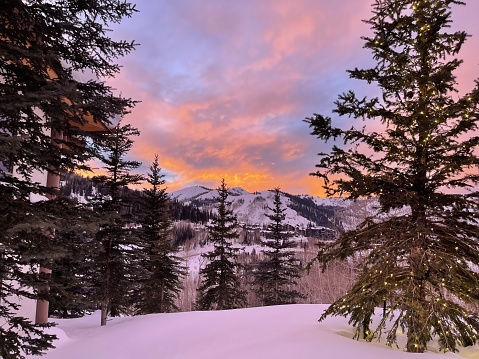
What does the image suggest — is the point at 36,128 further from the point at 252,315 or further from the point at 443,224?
the point at 443,224

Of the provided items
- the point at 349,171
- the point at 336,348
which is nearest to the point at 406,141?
the point at 349,171

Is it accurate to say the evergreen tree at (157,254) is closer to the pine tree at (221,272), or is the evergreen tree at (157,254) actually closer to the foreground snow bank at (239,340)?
the pine tree at (221,272)

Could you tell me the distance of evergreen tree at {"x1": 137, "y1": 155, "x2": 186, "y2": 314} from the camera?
72.7ft

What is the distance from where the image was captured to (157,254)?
22.8 metres

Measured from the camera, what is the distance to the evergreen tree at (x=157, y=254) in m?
22.2

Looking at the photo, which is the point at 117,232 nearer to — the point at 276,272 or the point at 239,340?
the point at 239,340

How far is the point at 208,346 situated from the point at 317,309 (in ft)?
13.0

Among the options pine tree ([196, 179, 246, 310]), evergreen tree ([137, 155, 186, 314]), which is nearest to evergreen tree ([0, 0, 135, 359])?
evergreen tree ([137, 155, 186, 314])

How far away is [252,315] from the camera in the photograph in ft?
28.8

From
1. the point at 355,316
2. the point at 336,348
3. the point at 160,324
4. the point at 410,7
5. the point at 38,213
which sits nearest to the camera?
the point at 336,348

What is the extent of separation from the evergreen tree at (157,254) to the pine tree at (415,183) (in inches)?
676

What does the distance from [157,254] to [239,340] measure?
1750 centimetres

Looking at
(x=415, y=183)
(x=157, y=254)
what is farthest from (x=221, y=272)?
(x=415, y=183)

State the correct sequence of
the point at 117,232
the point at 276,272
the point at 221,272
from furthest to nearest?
1. the point at 276,272
2. the point at 221,272
3. the point at 117,232
